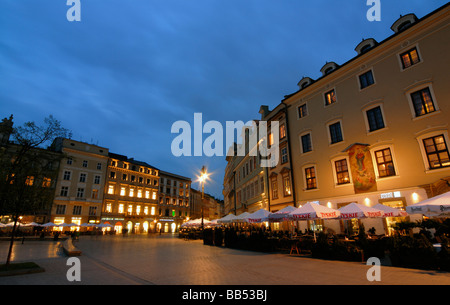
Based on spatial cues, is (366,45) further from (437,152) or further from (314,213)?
(314,213)

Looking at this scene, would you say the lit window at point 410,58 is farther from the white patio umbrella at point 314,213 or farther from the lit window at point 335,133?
the white patio umbrella at point 314,213

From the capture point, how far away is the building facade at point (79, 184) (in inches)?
1858

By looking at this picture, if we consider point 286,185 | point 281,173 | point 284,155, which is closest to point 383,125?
point 284,155

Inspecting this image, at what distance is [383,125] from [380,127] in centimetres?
24

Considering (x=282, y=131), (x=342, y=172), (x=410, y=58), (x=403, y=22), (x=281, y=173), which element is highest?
(x=403, y=22)

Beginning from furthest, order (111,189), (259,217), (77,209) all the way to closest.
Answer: (111,189) → (77,209) → (259,217)

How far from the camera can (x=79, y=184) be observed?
166 feet

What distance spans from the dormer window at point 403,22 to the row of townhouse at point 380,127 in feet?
0.20

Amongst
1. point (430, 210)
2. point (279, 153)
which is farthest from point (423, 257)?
point (279, 153)

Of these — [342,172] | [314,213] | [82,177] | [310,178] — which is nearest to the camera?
[314,213]

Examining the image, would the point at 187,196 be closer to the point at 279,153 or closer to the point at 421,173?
the point at 279,153

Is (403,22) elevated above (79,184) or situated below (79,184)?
above

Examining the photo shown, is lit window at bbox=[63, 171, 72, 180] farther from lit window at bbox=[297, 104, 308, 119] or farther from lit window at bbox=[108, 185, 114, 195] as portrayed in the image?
lit window at bbox=[297, 104, 308, 119]

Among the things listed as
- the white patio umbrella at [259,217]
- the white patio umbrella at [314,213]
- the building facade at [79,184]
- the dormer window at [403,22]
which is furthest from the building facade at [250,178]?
the building facade at [79,184]
